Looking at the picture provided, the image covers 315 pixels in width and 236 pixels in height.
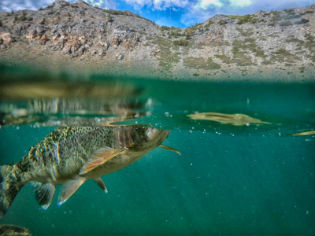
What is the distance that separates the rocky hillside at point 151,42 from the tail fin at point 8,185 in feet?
9.62

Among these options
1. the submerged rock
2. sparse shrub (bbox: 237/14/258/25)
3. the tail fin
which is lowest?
the submerged rock

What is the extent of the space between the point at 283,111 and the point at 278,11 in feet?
25.3

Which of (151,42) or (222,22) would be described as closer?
(151,42)

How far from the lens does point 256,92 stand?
9602 millimetres

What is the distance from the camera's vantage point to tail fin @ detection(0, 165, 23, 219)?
19.2 feet

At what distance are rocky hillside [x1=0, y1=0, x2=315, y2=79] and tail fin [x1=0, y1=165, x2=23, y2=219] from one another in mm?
2933

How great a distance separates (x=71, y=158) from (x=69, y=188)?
0.77 m

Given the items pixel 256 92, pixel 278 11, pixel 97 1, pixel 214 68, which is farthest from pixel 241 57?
pixel 97 1

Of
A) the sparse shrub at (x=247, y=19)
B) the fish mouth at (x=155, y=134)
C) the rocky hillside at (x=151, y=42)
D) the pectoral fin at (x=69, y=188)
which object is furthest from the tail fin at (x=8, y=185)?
the sparse shrub at (x=247, y=19)

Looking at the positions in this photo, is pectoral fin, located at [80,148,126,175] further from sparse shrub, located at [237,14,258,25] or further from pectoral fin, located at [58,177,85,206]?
sparse shrub, located at [237,14,258,25]

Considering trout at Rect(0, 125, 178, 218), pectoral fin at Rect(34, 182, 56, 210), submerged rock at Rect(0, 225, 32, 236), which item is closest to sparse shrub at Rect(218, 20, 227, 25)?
trout at Rect(0, 125, 178, 218)

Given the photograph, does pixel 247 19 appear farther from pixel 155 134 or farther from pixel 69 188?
pixel 69 188

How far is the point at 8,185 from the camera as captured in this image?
5961 mm

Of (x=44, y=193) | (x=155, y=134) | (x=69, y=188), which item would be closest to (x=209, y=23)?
(x=155, y=134)
